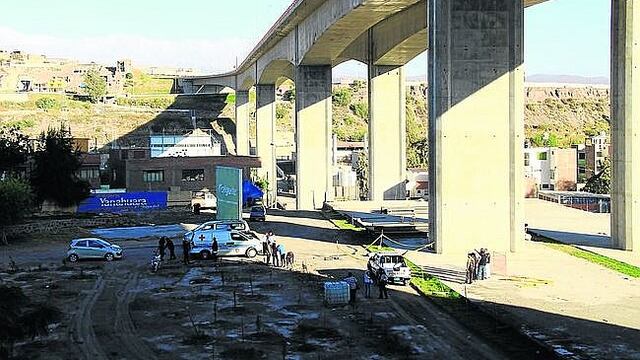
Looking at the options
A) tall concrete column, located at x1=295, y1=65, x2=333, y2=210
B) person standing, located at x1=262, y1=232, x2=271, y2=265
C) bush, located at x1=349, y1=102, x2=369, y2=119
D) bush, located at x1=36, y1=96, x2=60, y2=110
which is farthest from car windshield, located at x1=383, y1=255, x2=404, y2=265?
bush, located at x1=349, y1=102, x2=369, y2=119

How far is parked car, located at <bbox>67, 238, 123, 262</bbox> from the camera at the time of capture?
3409 cm

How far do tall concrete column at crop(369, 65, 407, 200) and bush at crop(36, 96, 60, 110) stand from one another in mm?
73968

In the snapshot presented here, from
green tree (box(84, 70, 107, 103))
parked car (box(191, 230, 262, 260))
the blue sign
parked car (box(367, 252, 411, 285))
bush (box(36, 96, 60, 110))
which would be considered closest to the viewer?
parked car (box(367, 252, 411, 285))

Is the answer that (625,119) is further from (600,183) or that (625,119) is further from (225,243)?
(600,183)

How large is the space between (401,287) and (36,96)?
369 ft

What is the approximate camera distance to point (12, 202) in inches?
1590

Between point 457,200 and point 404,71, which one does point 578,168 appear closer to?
point 404,71

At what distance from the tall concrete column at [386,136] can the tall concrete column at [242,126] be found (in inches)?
2037

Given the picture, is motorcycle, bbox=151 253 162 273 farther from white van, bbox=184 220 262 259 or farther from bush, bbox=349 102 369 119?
bush, bbox=349 102 369 119

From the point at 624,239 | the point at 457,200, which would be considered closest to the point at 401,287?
the point at 457,200

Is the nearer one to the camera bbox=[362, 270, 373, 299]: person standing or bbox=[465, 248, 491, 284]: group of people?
bbox=[362, 270, 373, 299]: person standing

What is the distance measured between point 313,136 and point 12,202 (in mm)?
27019

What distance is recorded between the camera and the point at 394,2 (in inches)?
1591

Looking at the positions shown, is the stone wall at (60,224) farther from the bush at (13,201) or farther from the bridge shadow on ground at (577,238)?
the bridge shadow on ground at (577,238)
